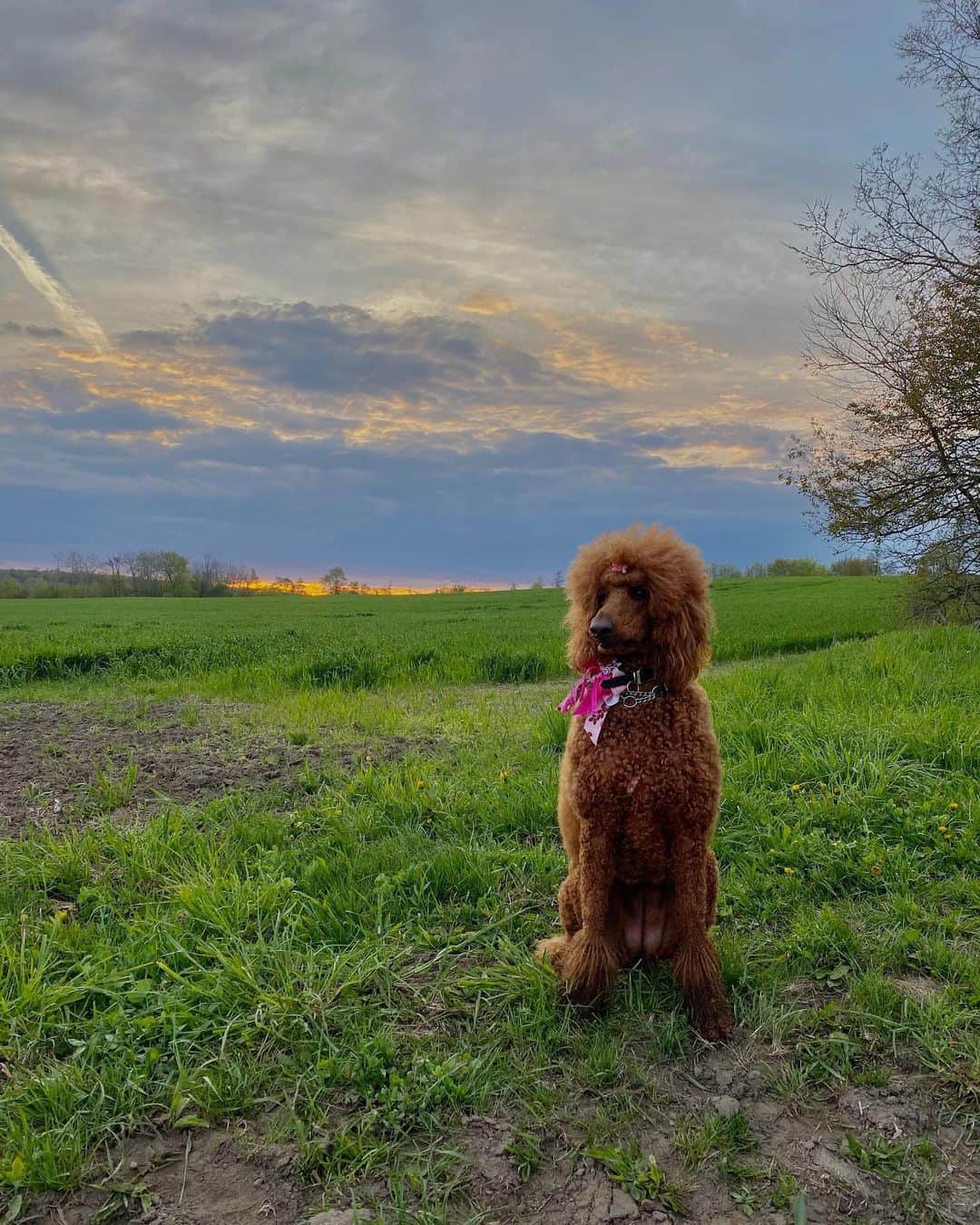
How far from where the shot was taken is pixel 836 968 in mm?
3373

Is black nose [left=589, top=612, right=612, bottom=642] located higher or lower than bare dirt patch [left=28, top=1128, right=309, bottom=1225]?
higher

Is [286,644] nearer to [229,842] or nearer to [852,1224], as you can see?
[229,842]

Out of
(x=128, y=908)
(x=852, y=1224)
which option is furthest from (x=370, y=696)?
(x=852, y=1224)

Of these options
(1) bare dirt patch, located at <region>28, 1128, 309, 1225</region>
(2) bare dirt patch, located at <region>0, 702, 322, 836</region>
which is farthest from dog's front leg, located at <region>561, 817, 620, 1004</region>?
(2) bare dirt patch, located at <region>0, 702, 322, 836</region>

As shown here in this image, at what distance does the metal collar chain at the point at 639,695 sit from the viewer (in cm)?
291

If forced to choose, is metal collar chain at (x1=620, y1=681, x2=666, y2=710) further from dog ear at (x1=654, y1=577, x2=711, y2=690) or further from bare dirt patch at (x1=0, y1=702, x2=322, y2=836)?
bare dirt patch at (x1=0, y1=702, x2=322, y2=836)

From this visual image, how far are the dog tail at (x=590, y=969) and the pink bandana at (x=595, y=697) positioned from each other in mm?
839

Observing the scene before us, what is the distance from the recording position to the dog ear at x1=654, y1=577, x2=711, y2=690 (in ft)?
9.36

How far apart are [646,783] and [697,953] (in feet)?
2.57

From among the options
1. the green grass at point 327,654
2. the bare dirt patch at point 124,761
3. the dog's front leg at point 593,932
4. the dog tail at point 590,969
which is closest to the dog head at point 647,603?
the dog's front leg at point 593,932

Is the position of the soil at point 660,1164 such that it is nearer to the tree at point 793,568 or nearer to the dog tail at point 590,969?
the dog tail at point 590,969

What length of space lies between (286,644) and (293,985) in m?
12.4

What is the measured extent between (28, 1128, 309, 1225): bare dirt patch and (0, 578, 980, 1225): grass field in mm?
11

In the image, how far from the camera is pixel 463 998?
125 inches
